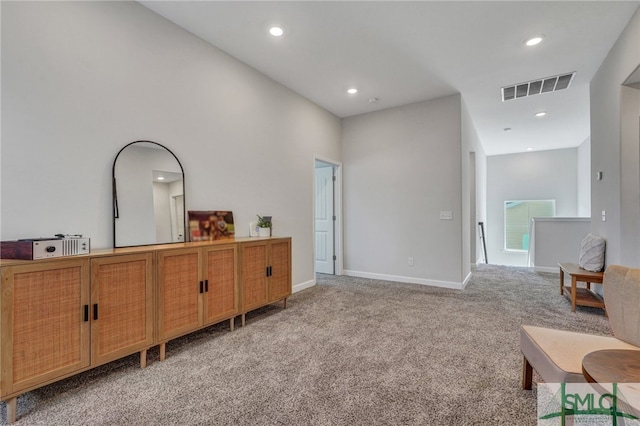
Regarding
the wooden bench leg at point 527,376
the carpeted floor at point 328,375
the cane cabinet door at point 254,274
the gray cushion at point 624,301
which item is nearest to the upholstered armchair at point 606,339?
the gray cushion at point 624,301

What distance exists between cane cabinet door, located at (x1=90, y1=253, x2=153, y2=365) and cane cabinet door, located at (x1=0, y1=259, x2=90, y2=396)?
6cm

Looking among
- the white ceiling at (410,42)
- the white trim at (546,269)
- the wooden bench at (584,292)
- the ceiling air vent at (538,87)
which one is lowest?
the white trim at (546,269)

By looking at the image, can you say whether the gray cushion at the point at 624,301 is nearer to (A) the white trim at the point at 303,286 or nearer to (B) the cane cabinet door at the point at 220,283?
(B) the cane cabinet door at the point at 220,283

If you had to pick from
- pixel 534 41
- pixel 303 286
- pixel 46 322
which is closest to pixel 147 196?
pixel 46 322

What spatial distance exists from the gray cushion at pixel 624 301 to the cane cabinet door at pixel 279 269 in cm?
275

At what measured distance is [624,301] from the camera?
158cm

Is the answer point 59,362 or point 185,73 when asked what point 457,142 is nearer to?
point 185,73

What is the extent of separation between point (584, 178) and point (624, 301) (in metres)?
7.50

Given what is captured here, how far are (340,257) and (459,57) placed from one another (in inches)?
139

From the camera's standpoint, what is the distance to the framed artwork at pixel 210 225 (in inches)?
113

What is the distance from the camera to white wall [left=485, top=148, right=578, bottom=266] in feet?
25.9

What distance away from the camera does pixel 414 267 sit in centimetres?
469

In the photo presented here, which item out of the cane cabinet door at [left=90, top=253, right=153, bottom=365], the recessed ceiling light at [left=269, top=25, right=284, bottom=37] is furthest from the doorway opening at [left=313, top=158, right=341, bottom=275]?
the cane cabinet door at [left=90, top=253, right=153, bottom=365]

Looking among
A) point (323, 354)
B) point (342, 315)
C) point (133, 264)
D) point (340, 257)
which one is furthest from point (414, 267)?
point (133, 264)
